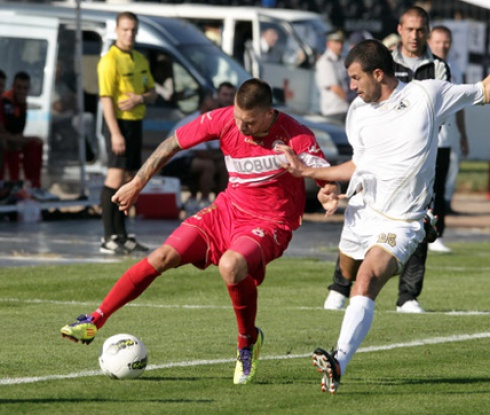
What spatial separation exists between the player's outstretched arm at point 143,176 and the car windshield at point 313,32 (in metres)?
18.5

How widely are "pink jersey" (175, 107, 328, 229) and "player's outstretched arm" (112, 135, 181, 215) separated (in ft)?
0.34

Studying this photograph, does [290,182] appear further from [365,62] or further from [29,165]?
[29,165]

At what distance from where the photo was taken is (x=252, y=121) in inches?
313

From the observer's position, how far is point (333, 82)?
23797mm

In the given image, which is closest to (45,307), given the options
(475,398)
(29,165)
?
(475,398)

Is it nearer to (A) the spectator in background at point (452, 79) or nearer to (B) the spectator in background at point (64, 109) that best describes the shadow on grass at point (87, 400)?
(A) the spectator in background at point (452, 79)

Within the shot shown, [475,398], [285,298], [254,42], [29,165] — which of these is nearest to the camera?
[475,398]

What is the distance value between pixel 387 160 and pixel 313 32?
19.7 meters

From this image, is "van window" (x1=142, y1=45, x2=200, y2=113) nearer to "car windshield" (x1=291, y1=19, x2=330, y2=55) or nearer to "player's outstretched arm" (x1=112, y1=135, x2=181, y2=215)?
"car windshield" (x1=291, y1=19, x2=330, y2=55)

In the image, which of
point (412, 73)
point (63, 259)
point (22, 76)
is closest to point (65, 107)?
point (22, 76)

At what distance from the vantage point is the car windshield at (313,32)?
27006 millimetres

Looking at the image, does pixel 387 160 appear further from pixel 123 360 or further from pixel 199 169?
pixel 199 169

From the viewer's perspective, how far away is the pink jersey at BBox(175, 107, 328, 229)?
8234 millimetres

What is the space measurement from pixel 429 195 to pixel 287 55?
692 inches
